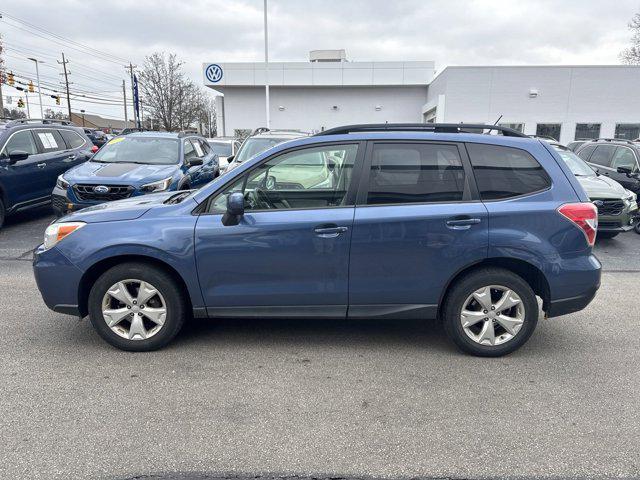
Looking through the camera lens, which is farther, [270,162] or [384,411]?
[270,162]

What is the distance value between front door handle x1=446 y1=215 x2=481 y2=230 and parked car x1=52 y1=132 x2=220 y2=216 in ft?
17.8

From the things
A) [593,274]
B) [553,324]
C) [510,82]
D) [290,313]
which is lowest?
[553,324]

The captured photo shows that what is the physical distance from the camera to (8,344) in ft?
13.0

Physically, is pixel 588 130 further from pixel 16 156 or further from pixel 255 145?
pixel 16 156

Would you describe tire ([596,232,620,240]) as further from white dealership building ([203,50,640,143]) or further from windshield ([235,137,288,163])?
white dealership building ([203,50,640,143])

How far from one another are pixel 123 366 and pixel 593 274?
3853mm

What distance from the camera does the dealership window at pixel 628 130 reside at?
23.1 metres

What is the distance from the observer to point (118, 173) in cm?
761

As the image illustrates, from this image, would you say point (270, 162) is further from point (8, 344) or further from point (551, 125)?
point (551, 125)

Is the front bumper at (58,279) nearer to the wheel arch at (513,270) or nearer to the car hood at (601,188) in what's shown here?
the wheel arch at (513,270)

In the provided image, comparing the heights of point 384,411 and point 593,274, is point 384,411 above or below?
below

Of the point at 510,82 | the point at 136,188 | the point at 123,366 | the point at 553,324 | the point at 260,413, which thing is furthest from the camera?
the point at 510,82

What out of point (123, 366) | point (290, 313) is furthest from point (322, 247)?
point (123, 366)

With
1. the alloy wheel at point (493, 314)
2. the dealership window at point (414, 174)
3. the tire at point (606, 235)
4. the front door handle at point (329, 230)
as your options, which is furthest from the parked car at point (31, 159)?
the tire at point (606, 235)
